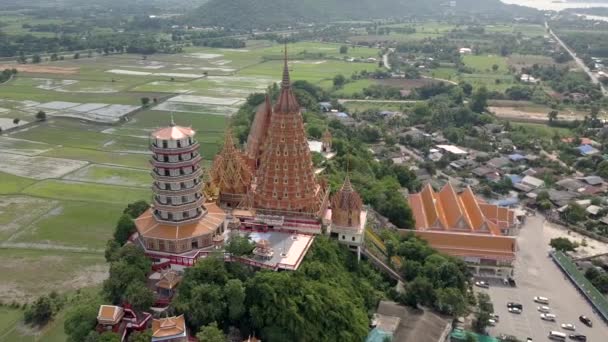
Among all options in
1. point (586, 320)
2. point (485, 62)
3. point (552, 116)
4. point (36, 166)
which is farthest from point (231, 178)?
point (485, 62)

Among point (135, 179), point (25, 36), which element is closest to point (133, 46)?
point (25, 36)

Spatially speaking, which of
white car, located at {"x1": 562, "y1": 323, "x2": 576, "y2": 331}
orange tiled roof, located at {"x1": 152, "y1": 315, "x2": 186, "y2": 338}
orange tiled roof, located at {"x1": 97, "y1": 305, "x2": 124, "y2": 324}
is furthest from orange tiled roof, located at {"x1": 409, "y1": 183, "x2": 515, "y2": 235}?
orange tiled roof, located at {"x1": 97, "y1": 305, "x2": 124, "y2": 324}

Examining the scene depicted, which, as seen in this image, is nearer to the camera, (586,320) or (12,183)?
(586,320)

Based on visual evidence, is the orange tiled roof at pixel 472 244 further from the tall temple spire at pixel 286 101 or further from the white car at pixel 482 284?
the tall temple spire at pixel 286 101

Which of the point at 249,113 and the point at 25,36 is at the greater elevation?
the point at 25,36

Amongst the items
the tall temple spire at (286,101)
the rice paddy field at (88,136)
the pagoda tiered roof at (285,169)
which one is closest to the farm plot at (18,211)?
the rice paddy field at (88,136)

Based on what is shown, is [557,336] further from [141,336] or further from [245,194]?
[141,336]

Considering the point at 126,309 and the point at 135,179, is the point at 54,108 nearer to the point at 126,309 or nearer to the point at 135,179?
the point at 135,179

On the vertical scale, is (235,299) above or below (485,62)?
below
